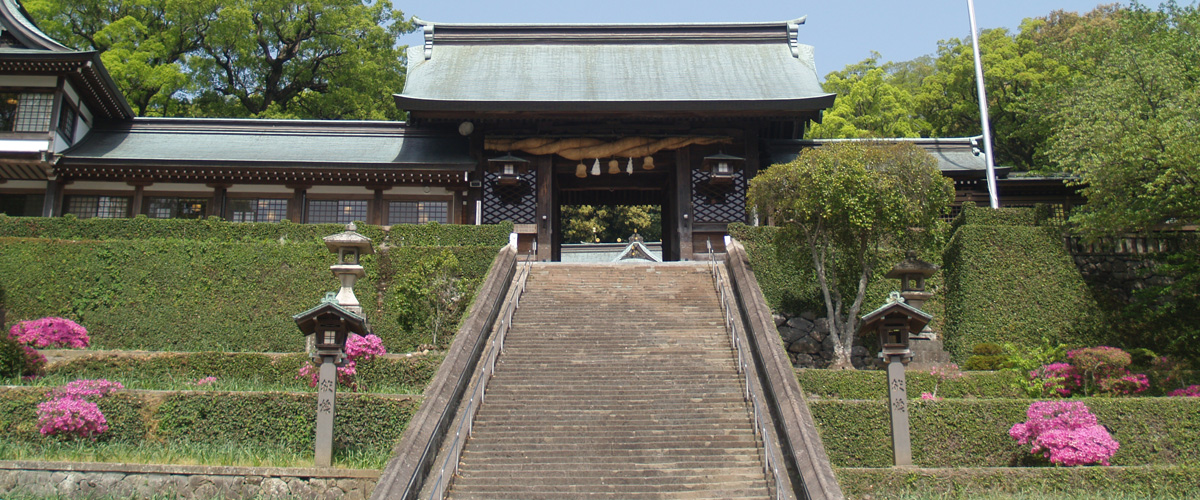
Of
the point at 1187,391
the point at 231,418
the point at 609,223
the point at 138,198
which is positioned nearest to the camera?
the point at 231,418

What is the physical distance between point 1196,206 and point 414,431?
15678 millimetres

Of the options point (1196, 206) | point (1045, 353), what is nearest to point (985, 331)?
point (1045, 353)

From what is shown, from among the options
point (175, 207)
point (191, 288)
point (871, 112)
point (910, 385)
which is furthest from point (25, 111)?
point (871, 112)

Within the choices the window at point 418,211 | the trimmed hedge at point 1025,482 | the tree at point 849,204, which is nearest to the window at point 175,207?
the window at point 418,211

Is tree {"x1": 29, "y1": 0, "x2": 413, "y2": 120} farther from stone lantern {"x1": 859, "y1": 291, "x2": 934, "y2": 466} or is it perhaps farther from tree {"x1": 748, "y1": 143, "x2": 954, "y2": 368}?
stone lantern {"x1": 859, "y1": 291, "x2": 934, "y2": 466}

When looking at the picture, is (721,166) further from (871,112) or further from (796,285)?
(871,112)

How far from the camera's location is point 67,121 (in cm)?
2405

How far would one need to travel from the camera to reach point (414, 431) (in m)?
11.6

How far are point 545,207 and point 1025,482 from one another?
1586 cm

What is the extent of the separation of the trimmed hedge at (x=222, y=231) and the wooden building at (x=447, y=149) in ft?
10.9

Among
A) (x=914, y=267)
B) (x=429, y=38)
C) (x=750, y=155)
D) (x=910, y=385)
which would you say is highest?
(x=429, y=38)

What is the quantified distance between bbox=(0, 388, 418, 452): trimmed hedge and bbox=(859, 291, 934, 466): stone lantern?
7.19m

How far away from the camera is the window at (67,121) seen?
23.6 metres

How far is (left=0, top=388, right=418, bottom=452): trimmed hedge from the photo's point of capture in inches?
502
